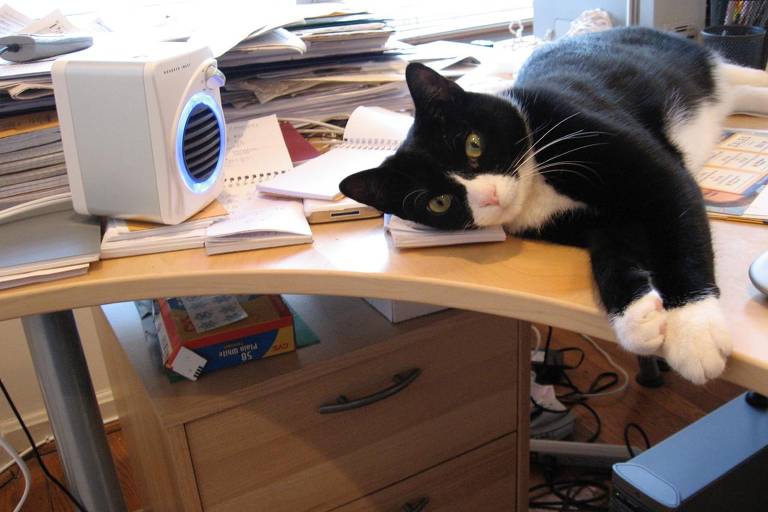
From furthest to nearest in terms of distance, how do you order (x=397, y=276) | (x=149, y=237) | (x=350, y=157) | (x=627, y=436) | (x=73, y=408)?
1. (x=627, y=436)
2. (x=73, y=408)
3. (x=350, y=157)
4. (x=149, y=237)
5. (x=397, y=276)

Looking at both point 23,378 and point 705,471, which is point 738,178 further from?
point 23,378

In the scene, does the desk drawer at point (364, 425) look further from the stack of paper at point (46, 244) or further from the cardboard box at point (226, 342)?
the stack of paper at point (46, 244)

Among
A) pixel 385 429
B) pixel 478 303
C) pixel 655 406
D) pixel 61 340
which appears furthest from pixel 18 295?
pixel 655 406

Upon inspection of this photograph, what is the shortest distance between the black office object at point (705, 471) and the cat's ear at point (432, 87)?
0.63m

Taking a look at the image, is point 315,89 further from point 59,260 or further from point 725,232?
point 725,232

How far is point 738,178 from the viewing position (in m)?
0.87

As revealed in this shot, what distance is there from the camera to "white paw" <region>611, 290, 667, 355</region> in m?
0.61

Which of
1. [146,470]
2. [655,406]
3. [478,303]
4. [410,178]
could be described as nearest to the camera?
[478,303]

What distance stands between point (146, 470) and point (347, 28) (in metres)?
0.89

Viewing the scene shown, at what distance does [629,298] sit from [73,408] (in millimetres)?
918

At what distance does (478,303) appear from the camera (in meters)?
0.70

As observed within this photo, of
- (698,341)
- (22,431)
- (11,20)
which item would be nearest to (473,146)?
(698,341)

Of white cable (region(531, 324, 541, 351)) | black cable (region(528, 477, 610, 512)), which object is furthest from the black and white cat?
white cable (region(531, 324, 541, 351))

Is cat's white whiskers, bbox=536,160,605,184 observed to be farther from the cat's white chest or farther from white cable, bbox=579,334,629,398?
white cable, bbox=579,334,629,398
